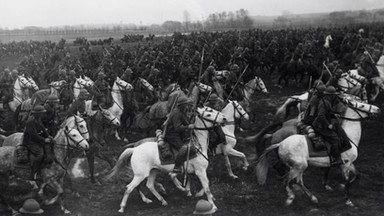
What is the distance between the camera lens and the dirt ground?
339 inches

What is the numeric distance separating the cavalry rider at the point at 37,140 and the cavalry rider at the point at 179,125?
8.10 feet

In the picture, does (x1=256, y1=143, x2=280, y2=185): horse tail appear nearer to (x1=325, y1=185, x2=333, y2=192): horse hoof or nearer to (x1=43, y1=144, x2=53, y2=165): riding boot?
(x1=325, y1=185, x2=333, y2=192): horse hoof

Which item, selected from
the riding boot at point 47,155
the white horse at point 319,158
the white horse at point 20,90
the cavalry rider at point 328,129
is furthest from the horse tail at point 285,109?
the white horse at point 20,90

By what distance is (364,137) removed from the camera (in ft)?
42.9

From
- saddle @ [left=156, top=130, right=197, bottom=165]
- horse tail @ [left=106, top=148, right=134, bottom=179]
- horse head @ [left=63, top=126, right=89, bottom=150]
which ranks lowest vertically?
horse tail @ [left=106, top=148, right=134, bottom=179]

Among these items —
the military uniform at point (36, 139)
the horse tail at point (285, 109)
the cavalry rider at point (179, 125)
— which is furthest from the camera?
the horse tail at point (285, 109)

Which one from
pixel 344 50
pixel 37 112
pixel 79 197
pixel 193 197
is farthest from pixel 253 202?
pixel 344 50

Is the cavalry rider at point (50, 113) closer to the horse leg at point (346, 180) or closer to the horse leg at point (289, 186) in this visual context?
the horse leg at point (289, 186)

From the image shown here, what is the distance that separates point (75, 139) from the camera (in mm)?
8820

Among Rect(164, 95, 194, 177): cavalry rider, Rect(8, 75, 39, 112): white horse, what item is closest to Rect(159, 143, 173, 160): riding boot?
Rect(164, 95, 194, 177): cavalry rider

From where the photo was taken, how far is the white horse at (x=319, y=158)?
8.83 meters

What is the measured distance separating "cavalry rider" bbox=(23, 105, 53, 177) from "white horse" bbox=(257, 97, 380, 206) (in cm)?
474

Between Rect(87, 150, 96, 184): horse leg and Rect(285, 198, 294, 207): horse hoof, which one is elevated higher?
Rect(87, 150, 96, 184): horse leg

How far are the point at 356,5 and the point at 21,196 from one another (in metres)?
22.6
